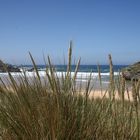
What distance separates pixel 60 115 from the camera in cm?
270

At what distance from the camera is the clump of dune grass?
2703mm

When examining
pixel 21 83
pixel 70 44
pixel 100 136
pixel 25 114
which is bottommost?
pixel 100 136

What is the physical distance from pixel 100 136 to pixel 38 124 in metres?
0.46

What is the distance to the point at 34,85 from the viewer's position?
3143 mm

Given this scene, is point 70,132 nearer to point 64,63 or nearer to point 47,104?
point 47,104

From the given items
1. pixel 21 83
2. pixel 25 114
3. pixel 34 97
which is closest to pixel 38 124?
pixel 25 114

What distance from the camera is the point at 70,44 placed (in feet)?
9.25

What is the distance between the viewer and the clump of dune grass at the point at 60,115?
2.70 m

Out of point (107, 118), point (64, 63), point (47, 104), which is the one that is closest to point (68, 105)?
point (47, 104)

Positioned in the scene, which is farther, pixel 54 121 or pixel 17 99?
pixel 17 99

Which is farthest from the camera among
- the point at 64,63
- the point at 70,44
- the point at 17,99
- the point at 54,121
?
the point at 64,63

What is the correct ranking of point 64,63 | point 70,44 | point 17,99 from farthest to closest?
point 64,63 → point 17,99 → point 70,44

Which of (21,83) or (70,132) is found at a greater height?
(21,83)

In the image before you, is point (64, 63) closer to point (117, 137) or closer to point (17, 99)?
point (17, 99)
